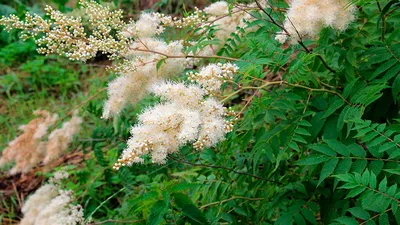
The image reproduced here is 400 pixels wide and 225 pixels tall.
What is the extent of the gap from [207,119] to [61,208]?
1278 mm

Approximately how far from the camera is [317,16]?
1.65m

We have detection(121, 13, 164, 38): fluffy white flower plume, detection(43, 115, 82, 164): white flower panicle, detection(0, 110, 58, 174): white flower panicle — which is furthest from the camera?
detection(0, 110, 58, 174): white flower panicle

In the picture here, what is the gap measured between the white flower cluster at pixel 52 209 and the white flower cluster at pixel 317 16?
1234 mm

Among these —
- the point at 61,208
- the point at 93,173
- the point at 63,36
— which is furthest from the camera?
the point at 93,173

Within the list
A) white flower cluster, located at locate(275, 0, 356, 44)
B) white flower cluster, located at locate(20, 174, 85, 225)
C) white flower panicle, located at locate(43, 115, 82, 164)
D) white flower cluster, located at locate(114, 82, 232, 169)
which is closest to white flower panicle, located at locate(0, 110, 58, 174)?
white flower panicle, located at locate(43, 115, 82, 164)

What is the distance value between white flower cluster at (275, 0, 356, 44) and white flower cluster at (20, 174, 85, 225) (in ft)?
4.05

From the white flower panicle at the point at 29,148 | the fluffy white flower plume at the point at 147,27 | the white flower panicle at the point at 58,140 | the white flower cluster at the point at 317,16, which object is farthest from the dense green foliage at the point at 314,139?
the white flower panicle at the point at 29,148

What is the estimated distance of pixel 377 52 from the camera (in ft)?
6.12

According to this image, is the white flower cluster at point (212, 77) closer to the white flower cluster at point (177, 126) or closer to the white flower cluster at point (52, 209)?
the white flower cluster at point (177, 126)

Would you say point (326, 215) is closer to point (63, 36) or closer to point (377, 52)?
point (377, 52)

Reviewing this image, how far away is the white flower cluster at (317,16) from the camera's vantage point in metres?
1.66

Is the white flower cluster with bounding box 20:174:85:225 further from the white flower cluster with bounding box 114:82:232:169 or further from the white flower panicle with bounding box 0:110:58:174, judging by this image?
the white flower cluster with bounding box 114:82:232:169

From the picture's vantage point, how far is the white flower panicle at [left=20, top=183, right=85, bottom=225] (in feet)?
7.57

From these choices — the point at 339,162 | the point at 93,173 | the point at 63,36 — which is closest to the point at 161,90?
the point at 63,36
